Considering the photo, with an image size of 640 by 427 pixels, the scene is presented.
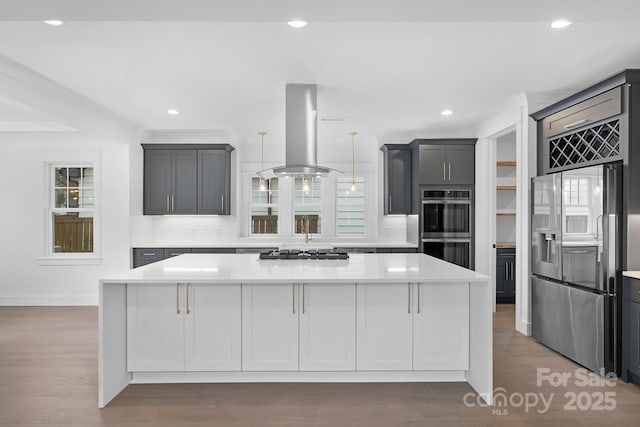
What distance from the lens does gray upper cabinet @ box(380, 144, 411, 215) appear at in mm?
6520

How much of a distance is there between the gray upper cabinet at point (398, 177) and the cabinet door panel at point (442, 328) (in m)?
3.33

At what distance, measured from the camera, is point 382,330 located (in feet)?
10.6

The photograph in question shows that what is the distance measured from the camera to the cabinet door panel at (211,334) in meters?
3.20

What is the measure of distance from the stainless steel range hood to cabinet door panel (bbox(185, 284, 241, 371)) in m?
1.46

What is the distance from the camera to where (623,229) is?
11.1 ft

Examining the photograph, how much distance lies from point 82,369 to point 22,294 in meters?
3.52

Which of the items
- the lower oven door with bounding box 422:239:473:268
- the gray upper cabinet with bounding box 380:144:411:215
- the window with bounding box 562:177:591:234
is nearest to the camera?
the window with bounding box 562:177:591:234

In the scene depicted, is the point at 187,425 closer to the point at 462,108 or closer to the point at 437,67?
the point at 437,67

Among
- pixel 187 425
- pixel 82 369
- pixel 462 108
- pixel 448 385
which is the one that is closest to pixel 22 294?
pixel 82 369

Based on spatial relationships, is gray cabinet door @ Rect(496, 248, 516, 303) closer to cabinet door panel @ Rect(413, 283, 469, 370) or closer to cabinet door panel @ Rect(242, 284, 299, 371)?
cabinet door panel @ Rect(413, 283, 469, 370)

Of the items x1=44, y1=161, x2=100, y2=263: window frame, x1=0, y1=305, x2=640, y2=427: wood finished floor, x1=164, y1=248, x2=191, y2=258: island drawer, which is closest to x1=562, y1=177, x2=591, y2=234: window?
x1=0, y1=305, x2=640, y2=427: wood finished floor

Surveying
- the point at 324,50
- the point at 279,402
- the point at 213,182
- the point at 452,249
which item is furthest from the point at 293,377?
the point at 213,182

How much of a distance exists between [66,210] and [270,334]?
184 inches

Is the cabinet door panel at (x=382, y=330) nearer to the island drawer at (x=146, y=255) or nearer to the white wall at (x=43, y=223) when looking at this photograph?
the island drawer at (x=146, y=255)
